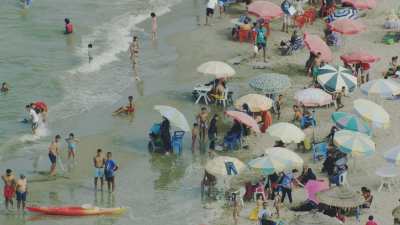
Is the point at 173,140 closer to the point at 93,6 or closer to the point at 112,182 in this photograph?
the point at 112,182

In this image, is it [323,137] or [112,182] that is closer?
[112,182]

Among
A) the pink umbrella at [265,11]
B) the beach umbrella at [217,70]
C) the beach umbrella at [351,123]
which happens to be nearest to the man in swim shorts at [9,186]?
the beach umbrella at [351,123]

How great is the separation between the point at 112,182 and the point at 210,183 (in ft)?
8.88

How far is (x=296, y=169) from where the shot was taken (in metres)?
26.5

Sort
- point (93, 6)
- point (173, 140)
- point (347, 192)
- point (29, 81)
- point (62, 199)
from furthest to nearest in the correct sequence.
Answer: point (93, 6), point (29, 81), point (173, 140), point (62, 199), point (347, 192)

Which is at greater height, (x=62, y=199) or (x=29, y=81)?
(x=29, y=81)

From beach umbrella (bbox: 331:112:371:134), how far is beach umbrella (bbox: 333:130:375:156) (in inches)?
44.7

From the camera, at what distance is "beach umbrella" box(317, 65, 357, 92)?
31.8 m

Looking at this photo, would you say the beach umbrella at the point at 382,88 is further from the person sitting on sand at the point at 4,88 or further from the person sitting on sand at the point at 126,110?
the person sitting on sand at the point at 4,88

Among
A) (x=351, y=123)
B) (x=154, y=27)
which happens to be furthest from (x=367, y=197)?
(x=154, y=27)

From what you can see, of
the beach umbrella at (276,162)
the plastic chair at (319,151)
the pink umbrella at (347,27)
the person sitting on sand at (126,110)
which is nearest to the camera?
the beach umbrella at (276,162)

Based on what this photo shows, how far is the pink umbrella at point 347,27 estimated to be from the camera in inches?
1474

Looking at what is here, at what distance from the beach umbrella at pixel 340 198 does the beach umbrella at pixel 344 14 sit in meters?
16.3

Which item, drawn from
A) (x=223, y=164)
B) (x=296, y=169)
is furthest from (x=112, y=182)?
(x=296, y=169)
